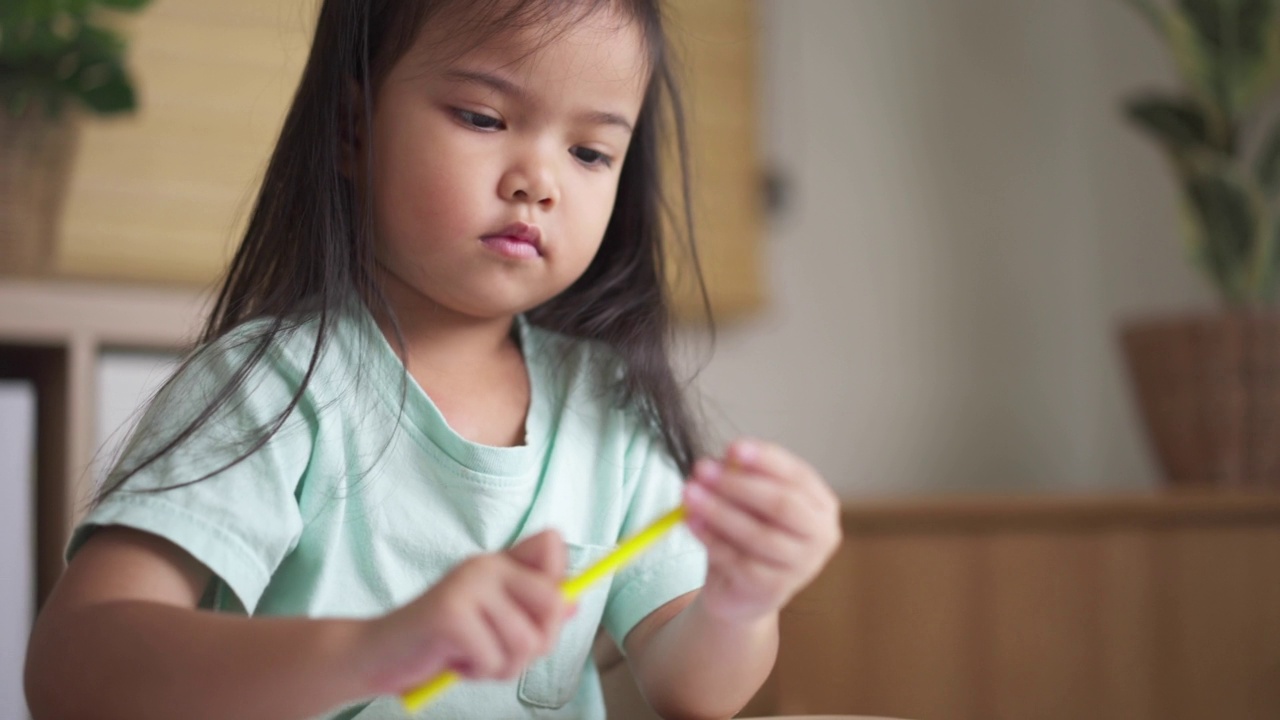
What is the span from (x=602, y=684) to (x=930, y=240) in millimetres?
1293

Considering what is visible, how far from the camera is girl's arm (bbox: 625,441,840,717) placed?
510 millimetres

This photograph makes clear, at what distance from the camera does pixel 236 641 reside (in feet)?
1.63

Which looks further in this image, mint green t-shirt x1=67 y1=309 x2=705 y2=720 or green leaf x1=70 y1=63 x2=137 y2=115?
green leaf x1=70 y1=63 x2=137 y2=115

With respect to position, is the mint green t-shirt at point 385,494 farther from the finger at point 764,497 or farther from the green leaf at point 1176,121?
the green leaf at point 1176,121

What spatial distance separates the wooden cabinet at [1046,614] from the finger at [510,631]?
0.84 meters

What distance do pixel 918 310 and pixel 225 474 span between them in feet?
5.16

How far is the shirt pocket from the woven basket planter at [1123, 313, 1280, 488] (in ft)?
3.40

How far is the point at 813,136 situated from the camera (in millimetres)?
1950

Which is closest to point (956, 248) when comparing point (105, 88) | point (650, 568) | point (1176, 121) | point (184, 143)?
point (1176, 121)

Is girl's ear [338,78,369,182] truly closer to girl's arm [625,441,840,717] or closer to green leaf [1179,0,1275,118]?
girl's arm [625,441,840,717]

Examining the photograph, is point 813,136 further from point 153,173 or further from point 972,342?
point 153,173

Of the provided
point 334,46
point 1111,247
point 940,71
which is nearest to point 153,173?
point 334,46

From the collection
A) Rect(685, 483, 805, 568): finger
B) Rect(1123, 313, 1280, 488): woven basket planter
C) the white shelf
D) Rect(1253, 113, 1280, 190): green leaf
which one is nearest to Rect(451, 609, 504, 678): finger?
Rect(685, 483, 805, 568): finger

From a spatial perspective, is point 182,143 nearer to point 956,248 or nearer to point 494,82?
point 494,82
